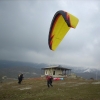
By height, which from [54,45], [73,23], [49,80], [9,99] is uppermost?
[73,23]

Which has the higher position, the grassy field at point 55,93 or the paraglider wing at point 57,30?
the paraglider wing at point 57,30

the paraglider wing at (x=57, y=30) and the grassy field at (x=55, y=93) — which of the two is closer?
the paraglider wing at (x=57, y=30)

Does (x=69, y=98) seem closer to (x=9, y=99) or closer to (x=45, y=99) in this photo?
(x=45, y=99)

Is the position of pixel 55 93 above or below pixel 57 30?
A: below

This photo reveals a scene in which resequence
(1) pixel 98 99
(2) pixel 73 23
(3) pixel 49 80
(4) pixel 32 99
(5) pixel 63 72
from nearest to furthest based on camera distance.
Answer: (2) pixel 73 23
(1) pixel 98 99
(4) pixel 32 99
(3) pixel 49 80
(5) pixel 63 72

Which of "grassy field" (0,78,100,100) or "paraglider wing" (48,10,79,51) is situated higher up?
"paraglider wing" (48,10,79,51)

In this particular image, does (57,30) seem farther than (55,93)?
No

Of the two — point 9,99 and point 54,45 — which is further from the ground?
point 54,45

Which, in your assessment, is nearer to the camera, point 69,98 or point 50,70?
point 69,98

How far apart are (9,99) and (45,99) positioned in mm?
4869

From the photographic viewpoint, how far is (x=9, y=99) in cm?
2194

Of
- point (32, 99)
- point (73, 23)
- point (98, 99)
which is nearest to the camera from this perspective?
point (73, 23)

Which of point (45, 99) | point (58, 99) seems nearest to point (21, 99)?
point (45, 99)

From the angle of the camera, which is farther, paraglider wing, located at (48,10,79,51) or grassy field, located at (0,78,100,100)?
grassy field, located at (0,78,100,100)
